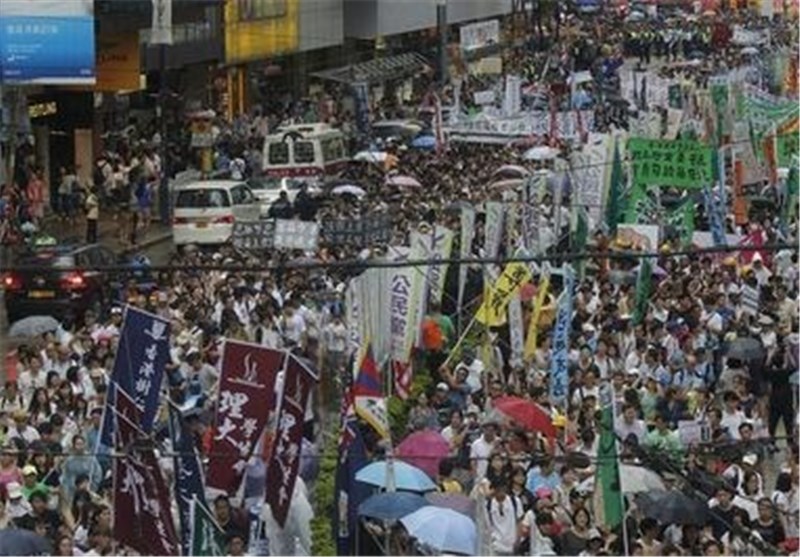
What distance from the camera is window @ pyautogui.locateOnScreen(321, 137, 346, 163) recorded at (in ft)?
119

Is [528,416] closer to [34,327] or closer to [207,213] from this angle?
[34,327]

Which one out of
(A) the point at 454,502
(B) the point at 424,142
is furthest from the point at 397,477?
(B) the point at 424,142

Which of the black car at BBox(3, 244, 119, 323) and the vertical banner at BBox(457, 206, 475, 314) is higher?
the vertical banner at BBox(457, 206, 475, 314)

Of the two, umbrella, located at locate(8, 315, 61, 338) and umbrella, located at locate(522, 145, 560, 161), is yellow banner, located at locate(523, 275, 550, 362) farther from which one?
umbrella, located at locate(522, 145, 560, 161)

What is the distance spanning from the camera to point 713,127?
103ft

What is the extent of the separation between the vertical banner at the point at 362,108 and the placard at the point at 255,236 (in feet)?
56.3

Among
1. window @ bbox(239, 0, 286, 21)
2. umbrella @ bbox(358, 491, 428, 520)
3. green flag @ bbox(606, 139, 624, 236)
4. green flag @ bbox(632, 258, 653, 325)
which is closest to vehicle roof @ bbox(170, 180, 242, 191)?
green flag @ bbox(606, 139, 624, 236)

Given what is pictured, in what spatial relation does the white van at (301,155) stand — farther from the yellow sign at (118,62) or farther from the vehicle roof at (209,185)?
the vehicle roof at (209,185)

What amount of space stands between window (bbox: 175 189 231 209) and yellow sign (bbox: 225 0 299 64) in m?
10.5

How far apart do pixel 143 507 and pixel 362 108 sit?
32692mm

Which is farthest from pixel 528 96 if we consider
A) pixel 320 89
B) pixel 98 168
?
pixel 98 168

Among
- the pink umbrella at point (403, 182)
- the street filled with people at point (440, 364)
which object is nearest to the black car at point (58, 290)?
the street filled with people at point (440, 364)

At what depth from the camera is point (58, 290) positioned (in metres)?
24.0

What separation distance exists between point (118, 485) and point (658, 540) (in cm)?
315
